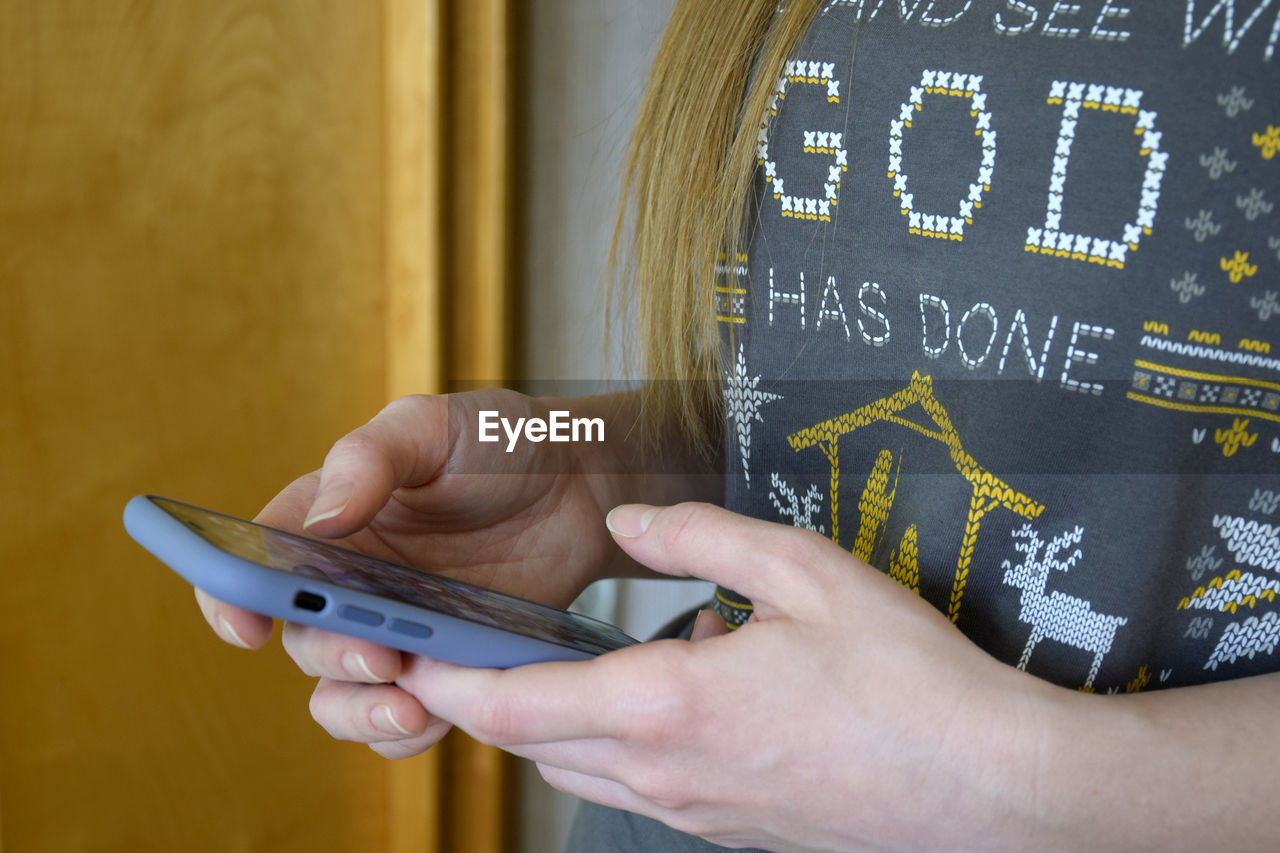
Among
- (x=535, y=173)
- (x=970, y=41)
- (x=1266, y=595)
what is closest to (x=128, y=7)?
(x=535, y=173)

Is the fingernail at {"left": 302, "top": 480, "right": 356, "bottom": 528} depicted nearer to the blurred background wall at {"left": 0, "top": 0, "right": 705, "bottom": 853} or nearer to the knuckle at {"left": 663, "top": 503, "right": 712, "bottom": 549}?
the knuckle at {"left": 663, "top": 503, "right": 712, "bottom": 549}

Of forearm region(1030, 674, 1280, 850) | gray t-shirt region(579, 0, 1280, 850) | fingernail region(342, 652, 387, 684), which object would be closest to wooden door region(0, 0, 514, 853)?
fingernail region(342, 652, 387, 684)

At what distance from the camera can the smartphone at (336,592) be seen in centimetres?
32

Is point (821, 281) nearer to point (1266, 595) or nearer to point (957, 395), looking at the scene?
point (957, 395)

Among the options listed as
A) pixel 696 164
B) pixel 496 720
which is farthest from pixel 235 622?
pixel 696 164

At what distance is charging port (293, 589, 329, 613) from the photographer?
0.33 metres

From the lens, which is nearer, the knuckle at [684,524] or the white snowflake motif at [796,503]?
the knuckle at [684,524]

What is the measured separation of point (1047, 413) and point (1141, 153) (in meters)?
0.12

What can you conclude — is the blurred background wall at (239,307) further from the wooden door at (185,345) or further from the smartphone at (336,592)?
the smartphone at (336,592)

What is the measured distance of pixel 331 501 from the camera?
0.44 meters

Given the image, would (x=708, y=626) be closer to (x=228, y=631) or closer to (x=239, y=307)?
(x=228, y=631)

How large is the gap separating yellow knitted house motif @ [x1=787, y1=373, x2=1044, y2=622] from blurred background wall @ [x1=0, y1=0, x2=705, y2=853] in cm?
26

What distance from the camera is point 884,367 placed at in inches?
18.6

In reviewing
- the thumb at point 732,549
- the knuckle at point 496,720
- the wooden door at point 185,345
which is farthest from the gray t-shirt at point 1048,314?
the wooden door at point 185,345
